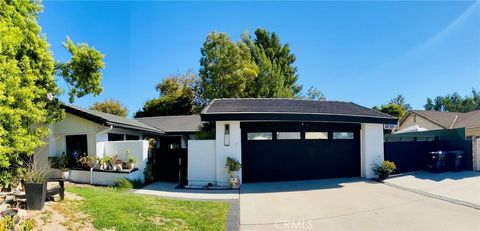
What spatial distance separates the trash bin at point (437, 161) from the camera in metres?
14.0

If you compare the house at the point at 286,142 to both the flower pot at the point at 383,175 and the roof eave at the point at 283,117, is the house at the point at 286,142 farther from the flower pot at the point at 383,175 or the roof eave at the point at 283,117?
the flower pot at the point at 383,175

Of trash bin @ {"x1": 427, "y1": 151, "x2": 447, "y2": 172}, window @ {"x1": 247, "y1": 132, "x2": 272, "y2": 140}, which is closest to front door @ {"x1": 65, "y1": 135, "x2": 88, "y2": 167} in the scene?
window @ {"x1": 247, "y1": 132, "x2": 272, "y2": 140}

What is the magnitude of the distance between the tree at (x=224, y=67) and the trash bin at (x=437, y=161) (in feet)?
50.1

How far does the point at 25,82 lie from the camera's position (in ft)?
28.7

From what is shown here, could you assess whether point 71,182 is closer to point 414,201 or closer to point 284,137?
point 284,137

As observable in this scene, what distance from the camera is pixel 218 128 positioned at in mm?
11211

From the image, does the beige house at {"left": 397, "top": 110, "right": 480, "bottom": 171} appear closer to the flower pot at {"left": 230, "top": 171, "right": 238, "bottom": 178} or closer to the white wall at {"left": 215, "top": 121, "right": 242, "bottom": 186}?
the white wall at {"left": 215, "top": 121, "right": 242, "bottom": 186}

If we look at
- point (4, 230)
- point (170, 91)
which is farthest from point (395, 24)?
point (170, 91)

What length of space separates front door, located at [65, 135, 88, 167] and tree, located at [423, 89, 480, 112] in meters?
54.0

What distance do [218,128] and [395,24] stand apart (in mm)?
8984

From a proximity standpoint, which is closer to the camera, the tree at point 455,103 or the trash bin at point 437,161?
the trash bin at point 437,161

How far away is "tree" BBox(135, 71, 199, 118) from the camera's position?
1281 inches

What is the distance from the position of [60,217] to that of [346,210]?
6.51 metres

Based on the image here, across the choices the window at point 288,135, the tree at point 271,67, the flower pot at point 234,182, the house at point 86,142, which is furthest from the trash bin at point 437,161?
the tree at point 271,67
